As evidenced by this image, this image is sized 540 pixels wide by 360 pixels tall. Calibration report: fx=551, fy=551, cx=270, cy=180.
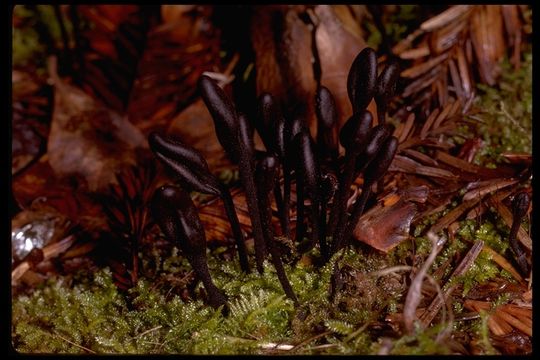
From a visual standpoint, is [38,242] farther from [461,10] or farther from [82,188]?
[461,10]

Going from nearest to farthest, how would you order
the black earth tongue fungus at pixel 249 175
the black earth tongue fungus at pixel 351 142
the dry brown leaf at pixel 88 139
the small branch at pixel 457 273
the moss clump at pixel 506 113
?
the black earth tongue fungus at pixel 351 142, the black earth tongue fungus at pixel 249 175, the small branch at pixel 457 273, the moss clump at pixel 506 113, the dry brown leaf at pixel 88 139

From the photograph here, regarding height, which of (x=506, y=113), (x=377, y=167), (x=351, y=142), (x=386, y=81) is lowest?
(x=506, y=113)

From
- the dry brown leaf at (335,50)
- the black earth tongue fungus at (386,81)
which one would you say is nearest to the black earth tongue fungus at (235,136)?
the black earth tongue fungus at (386,81)

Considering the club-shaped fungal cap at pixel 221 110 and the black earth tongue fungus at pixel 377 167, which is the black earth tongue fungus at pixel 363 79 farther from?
the club-shaped fungal cap at pixel 221 110

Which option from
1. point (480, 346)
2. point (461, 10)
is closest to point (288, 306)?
point (480, 346)

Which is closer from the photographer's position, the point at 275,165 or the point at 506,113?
the point at 275,165

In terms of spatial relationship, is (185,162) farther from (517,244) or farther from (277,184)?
(517,244)

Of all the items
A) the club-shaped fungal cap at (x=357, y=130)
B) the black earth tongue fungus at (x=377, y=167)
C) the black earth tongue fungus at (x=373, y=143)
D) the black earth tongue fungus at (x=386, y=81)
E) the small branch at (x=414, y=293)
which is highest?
the black earth tongue fungus at (x=386, y=81)

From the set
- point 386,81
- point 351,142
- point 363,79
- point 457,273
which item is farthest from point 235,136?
point 457,273
